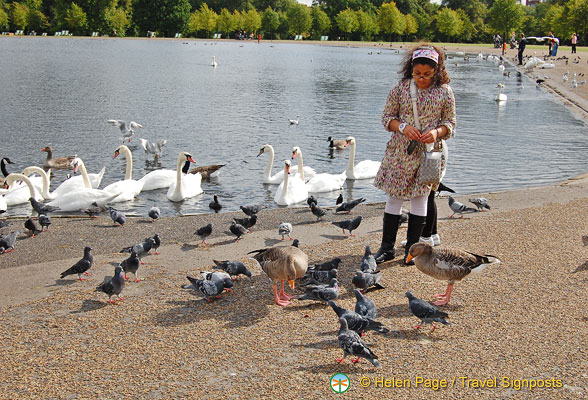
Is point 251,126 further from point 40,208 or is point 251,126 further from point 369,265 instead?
point 369,265

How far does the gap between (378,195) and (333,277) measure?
25.2 feet

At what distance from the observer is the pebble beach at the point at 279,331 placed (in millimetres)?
4766

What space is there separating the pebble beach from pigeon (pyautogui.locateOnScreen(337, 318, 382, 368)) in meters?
0.11

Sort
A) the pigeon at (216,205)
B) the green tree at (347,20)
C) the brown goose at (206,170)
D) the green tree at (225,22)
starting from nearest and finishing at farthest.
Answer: the pigeon at (216,205)
the brown goose at (206,170)
the green tree at (347,20)
the green tree at (225,22)

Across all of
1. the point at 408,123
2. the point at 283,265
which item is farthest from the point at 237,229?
the point at 408,123

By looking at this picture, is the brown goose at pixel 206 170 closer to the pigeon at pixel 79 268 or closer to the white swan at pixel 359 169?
the white swan at pixel 359 169

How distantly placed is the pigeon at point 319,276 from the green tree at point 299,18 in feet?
428

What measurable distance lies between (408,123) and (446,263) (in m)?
1.73

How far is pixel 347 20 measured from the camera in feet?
412

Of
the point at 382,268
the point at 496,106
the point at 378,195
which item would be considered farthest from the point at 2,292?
the point at 496,106

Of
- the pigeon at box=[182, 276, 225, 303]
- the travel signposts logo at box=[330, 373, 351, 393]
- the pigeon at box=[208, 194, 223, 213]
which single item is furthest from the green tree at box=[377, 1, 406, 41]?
the travel signposts logo at box=[330, 373, 351, 393]

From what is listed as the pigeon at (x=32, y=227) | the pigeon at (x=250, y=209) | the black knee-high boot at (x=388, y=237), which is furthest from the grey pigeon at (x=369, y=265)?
the pigeon at (x=32, y=227)

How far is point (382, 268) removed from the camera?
24.2 ft

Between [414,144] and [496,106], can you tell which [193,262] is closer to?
[414,144]
